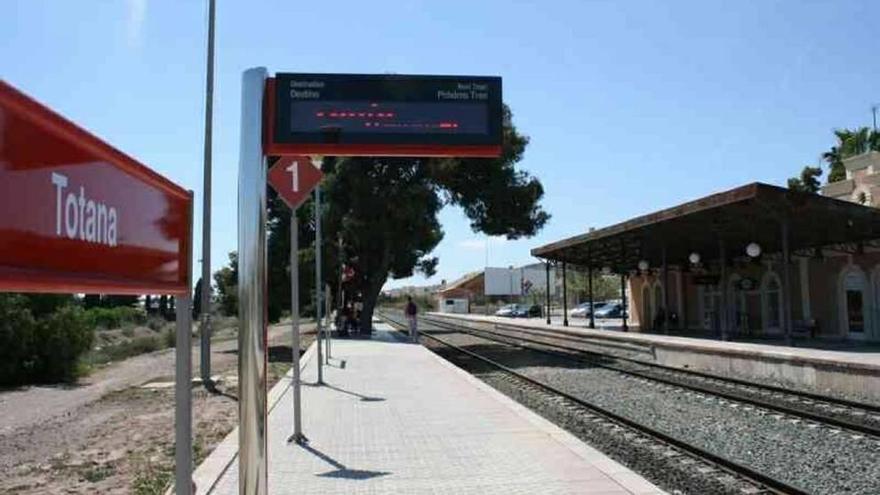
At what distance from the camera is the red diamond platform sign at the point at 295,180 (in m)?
9.80

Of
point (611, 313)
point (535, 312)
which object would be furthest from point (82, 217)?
point (535, 312)

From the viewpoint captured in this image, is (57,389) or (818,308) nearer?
(57,389)

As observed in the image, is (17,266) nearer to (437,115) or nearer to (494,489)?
(437,115)

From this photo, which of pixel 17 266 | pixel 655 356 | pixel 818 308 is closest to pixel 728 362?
pixel 655 356

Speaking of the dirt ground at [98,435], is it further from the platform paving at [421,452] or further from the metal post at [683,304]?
the metal post at [683,304]

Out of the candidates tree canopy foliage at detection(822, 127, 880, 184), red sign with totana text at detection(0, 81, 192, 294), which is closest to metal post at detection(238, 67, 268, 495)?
red sign with totana text at detection(0, 81, 192, 294)

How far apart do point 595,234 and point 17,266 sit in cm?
3410

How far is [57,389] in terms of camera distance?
21812mm

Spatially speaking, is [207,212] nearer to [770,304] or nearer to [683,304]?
[770,304]

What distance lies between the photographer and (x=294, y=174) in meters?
9.84

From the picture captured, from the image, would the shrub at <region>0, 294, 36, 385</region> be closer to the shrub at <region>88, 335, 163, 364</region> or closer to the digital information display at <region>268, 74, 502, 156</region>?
the shrub at <region>88, 335, 163, 364</region>

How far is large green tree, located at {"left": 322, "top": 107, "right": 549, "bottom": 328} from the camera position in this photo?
39219 mm

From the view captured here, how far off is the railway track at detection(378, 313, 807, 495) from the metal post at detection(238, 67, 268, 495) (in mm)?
6020

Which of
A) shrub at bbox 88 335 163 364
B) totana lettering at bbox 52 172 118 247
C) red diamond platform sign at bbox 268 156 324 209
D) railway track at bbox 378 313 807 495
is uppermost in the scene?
red diamond platform sign at bbox 268 156 324 209
